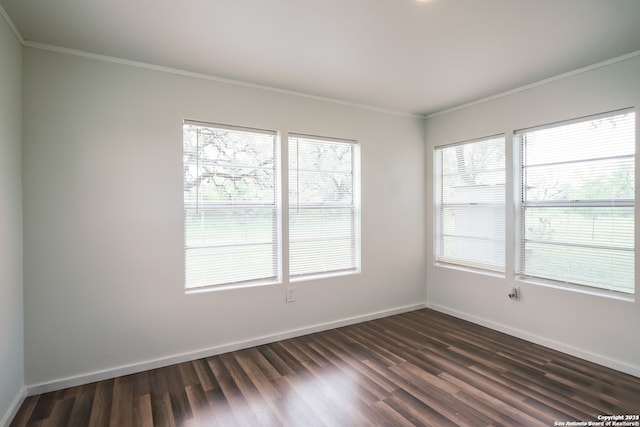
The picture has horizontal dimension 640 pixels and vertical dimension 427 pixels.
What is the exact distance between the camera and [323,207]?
379 centimetres

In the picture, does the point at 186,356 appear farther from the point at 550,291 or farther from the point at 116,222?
the point at 550,291

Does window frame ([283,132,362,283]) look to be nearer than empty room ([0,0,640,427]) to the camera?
No

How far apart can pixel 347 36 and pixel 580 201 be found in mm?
2558

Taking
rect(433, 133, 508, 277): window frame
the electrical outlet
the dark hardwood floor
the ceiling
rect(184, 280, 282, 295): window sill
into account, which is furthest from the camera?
rect(433, 133, 508, 277): window frame

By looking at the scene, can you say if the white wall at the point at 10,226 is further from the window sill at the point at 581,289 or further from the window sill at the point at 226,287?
the window sill at the point at 581,289

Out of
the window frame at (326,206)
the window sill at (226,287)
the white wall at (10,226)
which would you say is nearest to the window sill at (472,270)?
the window frame at (326,206)

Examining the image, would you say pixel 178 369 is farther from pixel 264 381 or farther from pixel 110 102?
pixel 110 102

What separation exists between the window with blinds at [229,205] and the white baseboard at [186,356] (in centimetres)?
59

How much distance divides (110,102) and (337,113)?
2195 millimetres

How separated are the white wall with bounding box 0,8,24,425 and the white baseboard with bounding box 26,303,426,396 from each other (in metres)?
0.21

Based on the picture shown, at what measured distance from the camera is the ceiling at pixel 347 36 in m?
2.04

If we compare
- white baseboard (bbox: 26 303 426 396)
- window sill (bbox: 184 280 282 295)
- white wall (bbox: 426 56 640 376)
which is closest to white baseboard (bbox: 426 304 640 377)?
white wall (bbox: 426 56 640 376)

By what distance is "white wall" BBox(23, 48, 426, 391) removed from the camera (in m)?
2.48

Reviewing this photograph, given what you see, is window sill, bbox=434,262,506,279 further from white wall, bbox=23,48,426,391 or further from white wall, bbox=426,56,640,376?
white wall, bbox=23,48,426,391
